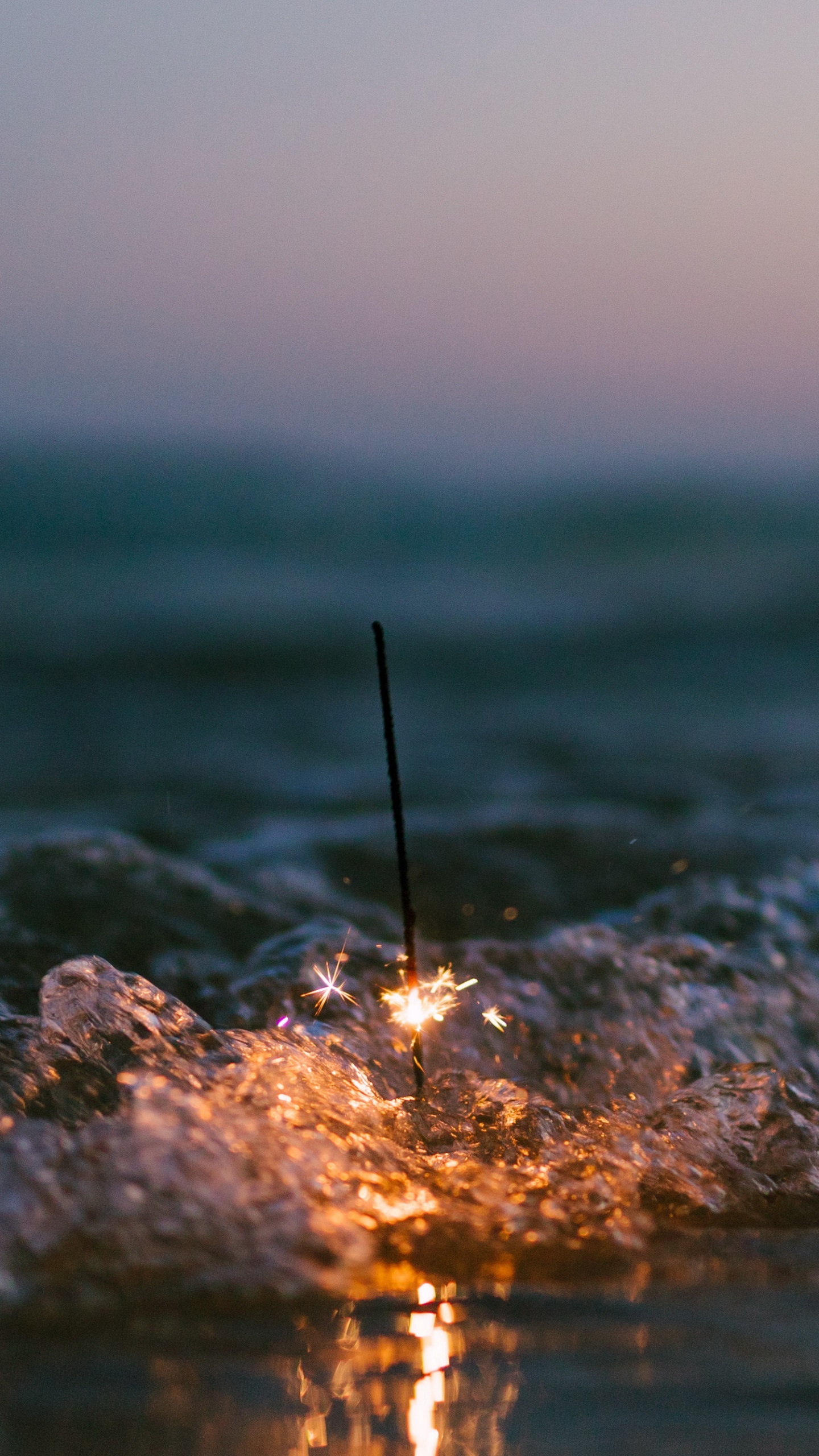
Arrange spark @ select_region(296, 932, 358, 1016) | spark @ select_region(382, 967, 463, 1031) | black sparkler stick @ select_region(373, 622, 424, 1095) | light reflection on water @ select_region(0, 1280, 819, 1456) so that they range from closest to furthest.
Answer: light reflection on water @ select_region(0, 1280, 819, 1456)
black sparkler stick @ select_region(373, 622, 424, 1095)
spark @ select_region(382, 967, 463, 1031)
spark @ select_region(296, 932, 358, 1016)

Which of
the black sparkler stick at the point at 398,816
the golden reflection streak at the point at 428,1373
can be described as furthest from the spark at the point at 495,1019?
the golden reflection streak at the point at 428,1373

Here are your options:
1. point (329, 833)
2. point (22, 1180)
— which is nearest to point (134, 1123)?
point (22, 1180)

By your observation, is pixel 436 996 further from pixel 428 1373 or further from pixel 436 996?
pixel 428 1373

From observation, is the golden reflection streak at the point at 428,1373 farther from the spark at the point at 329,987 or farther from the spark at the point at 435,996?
the spark at the point at 329,987

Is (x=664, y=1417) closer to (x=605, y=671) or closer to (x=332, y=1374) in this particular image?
(x=332, y=1374)

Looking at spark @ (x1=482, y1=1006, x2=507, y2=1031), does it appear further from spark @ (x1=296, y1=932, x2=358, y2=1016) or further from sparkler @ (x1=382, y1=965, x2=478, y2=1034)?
spark @ (x1=296, y1=932, x2=358, y2=1016)

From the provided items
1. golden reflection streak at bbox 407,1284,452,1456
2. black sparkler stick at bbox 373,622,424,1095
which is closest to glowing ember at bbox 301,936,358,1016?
black sparkler stick at bbox 373,622,424,1095
